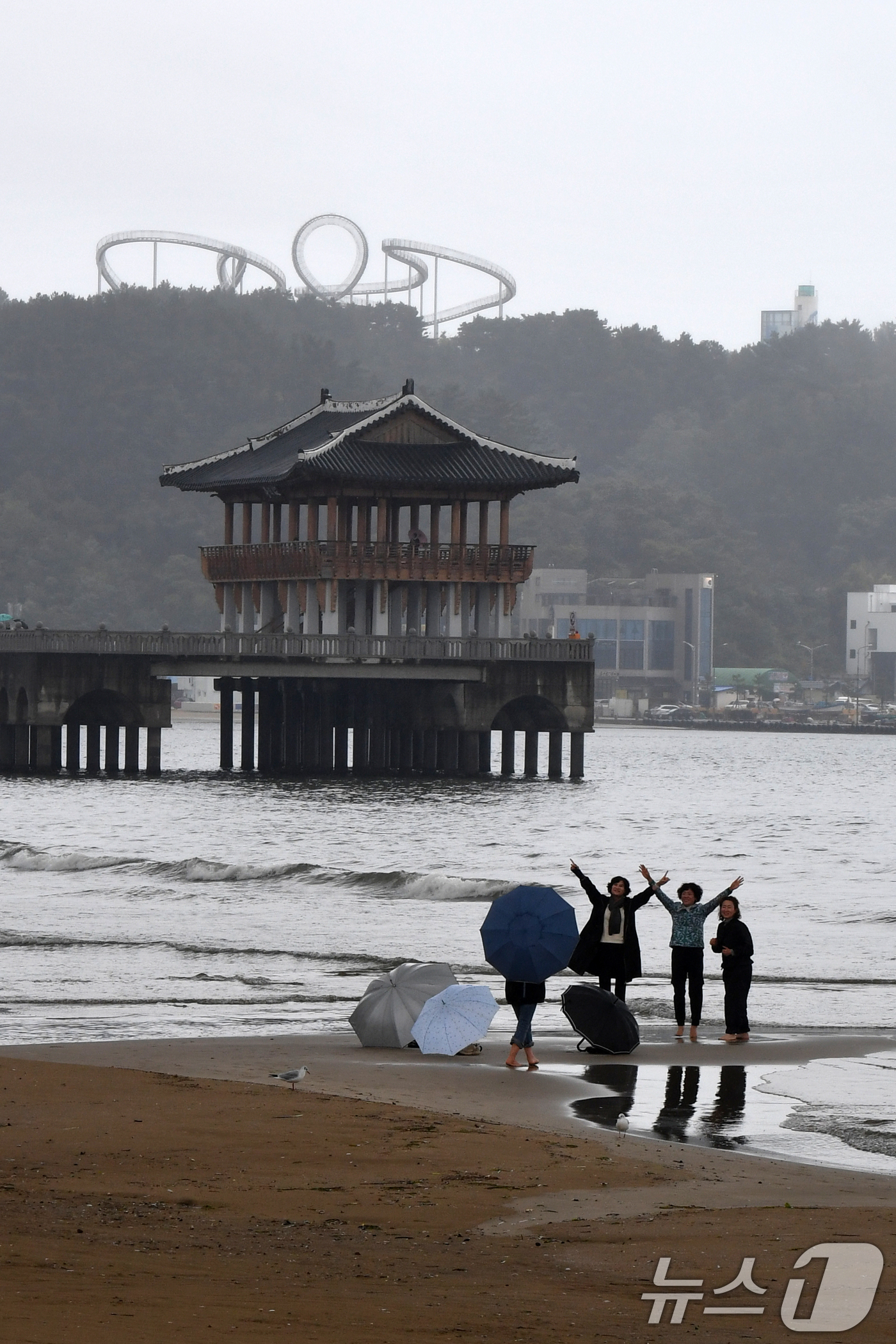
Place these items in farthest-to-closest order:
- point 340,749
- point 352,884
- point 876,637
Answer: point 876,637
point 340,749
point 352,884

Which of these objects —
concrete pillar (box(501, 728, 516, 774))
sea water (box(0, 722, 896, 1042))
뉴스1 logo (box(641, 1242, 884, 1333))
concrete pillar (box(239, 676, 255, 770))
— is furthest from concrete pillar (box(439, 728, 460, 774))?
뉴스1 logo (box(641, 1242, 884, 1333))

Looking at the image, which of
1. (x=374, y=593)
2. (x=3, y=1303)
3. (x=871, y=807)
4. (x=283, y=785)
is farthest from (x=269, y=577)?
(x=3, y=1303)

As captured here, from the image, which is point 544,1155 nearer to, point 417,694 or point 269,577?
point 417,694

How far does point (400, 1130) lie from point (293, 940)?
49.4ft

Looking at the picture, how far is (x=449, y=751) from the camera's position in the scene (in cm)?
6938

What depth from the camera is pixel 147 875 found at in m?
38.9

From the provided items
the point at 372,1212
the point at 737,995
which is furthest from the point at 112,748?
the point at 372,1212

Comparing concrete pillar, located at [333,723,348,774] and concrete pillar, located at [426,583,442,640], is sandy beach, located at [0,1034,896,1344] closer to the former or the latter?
concrete pillar, located at [333,723,348,774]

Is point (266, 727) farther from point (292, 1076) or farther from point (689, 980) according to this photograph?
point (292, 1076)

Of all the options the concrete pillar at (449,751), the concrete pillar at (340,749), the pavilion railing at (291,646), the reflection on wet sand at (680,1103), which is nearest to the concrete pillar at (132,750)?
the pavilion railing at (291,646)

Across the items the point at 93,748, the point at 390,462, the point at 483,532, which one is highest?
the point at 390,462

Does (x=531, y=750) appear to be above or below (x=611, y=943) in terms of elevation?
below

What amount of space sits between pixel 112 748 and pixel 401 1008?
177ft

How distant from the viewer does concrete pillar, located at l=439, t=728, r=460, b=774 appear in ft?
227
